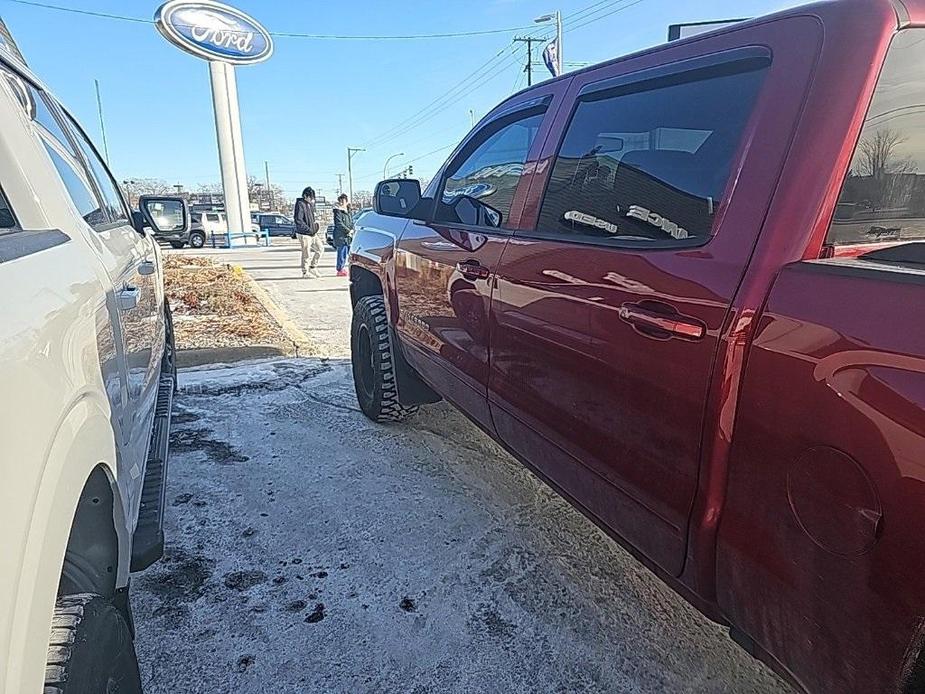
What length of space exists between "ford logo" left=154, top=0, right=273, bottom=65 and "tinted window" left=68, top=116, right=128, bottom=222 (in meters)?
20.5

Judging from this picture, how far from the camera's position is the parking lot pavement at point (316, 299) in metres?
6.72

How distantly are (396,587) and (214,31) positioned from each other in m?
24.2

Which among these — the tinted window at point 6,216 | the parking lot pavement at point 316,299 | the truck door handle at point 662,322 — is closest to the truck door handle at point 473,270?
the truck door handle at point 662,322

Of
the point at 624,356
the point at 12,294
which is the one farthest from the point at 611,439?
the point at 12,294

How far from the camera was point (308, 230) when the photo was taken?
1220 centimetres

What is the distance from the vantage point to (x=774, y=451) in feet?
4.21

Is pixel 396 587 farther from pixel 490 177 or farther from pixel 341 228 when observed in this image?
pixel 341 228

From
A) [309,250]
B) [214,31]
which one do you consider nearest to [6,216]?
[309,250]

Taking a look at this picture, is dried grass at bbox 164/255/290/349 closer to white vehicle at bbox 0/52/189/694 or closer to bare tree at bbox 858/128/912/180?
Answer: white vehicle at bbox 0/52/189/694

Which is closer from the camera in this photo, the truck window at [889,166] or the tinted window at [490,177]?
the truck window at [889,166]

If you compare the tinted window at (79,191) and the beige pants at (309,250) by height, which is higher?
the tinted window at (79,191)

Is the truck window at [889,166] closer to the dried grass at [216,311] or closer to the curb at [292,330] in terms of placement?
the curb at [292,330]

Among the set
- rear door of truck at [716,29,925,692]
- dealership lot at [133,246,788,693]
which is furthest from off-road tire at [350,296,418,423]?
rear door of truck at [716,29,925,692]

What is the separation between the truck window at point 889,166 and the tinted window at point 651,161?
0.27 m
